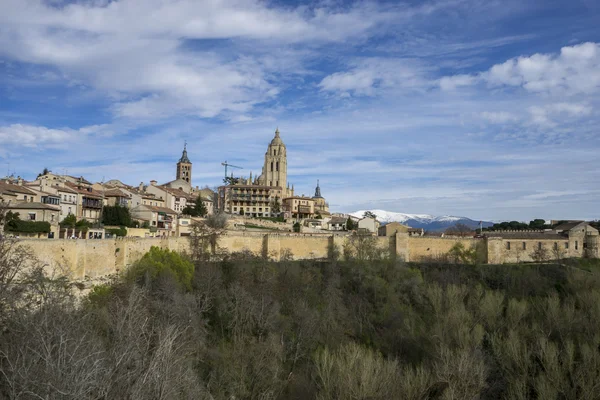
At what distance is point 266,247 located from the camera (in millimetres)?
45000

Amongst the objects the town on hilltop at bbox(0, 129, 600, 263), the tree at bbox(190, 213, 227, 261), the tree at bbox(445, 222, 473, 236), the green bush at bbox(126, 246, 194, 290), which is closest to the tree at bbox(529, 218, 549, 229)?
the town on hilltop at bbox(0, 129, 600, 263)

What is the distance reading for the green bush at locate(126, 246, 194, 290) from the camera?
104ft

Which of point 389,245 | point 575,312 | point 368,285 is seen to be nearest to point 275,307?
point 368,285

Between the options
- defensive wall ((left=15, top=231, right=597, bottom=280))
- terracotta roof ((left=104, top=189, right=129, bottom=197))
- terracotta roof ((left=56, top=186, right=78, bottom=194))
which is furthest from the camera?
terracotta roof ((left=104, top=189, right=129, bottom=197))

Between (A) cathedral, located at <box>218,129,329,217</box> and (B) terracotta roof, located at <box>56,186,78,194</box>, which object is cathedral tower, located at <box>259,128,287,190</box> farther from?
(B) terracotta roof, located at <box>56,186,78,194</box>

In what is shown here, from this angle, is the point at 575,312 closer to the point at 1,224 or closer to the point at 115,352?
the point at 115,352

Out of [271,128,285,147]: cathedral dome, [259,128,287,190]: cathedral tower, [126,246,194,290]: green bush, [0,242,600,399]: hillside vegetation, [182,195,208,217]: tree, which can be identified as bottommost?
[0,242,600,399]: hillside vegetation

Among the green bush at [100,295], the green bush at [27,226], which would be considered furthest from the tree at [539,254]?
the green bush at [27,226]

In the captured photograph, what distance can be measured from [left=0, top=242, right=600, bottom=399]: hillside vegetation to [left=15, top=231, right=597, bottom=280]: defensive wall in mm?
1558

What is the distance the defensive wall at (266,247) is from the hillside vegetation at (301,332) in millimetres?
1558

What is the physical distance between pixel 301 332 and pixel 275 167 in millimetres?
59359

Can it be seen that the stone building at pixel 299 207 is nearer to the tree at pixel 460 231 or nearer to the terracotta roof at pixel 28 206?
the tree at pixel 460 231

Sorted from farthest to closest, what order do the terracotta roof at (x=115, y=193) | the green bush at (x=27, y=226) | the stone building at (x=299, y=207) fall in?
the stone building at (x=299, y=207) → the terracotta roof at (x=115, y=193) → the green bush at (x=27, y=226)

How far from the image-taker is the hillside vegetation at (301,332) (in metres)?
13.9
